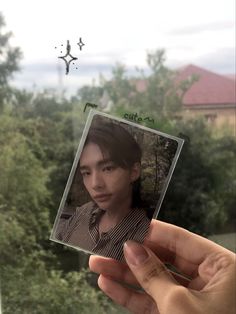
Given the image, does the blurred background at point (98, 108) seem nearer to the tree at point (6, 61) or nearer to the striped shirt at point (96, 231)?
the tree at point (6, 61)

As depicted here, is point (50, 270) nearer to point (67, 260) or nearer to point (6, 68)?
point (67, 260)

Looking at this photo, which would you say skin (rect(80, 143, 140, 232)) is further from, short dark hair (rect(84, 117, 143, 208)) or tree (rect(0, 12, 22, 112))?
tree (rect(0, 12, 22, 112))

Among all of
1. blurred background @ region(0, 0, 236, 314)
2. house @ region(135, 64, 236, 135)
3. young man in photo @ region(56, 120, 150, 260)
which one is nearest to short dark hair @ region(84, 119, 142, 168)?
young man in photo @ region(56, 120, 150, 260)

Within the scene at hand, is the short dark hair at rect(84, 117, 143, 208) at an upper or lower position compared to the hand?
upper

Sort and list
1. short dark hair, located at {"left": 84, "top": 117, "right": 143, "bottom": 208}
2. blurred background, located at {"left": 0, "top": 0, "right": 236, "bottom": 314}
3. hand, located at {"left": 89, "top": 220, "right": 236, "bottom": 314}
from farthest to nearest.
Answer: blurred background, located at {"left": 0, "top": 0, "right": 236, "bottom": 314} < short dark hair, located at {"left": 84, "top": 117, "right": 143, "bottom": 208} < hand, located at {"left": 89, "top": 220, "right": 236, "bottom": 314}

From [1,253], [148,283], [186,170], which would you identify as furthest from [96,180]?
[1,253]

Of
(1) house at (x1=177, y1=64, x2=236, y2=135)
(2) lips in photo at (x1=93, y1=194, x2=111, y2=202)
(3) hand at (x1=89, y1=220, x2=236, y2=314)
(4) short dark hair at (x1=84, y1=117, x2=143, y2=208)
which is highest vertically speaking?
(1) house at (x1=177, y1=64, x2=236, y2=135)

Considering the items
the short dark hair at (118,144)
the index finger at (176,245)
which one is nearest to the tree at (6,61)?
the short dark hair at (118,144)
